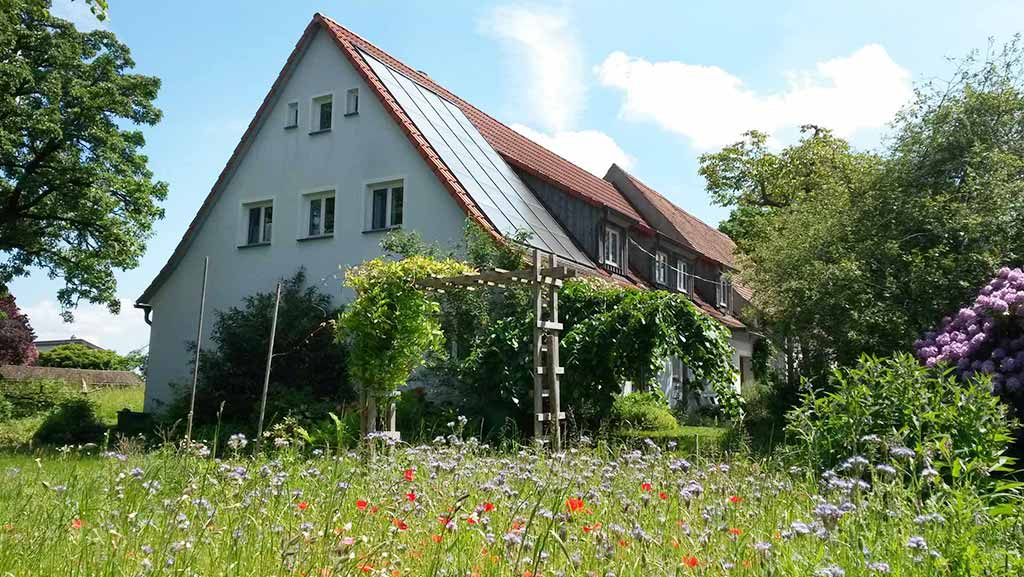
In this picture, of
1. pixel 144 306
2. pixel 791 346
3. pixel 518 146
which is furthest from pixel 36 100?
pixel 791 346

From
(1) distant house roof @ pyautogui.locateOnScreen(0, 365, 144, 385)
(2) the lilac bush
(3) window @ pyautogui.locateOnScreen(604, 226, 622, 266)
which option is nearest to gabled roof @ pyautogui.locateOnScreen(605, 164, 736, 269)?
(3) window @ pyautogui.locateOnScreen(604, 226, 622, 266)

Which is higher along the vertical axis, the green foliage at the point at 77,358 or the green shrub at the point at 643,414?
the green foliage at the point at 77,358

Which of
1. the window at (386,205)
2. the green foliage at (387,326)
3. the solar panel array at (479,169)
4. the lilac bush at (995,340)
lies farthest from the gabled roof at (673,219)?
the green foliage at (387,326)

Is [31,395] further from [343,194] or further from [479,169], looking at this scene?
[479,169]

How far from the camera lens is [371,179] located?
55.5 ft

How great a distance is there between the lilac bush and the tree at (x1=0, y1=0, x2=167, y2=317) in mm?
18768

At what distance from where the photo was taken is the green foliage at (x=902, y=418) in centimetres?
565

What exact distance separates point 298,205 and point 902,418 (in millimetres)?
14343

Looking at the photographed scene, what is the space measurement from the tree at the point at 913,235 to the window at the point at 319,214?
9549 millimetres

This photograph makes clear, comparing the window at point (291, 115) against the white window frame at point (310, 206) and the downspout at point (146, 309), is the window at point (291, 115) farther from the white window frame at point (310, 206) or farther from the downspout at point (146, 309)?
the downspout at point (146, 309)

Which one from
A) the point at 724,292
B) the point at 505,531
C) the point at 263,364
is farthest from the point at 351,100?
the point at 505,531

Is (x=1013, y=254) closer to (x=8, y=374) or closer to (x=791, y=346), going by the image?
(x=791, y=346)

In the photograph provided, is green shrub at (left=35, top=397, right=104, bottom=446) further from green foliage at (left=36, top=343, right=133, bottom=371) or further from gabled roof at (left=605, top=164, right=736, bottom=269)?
green foliage at (left=36, top=343, right=133, bottom=371)

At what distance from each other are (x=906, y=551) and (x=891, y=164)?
1326 cm
